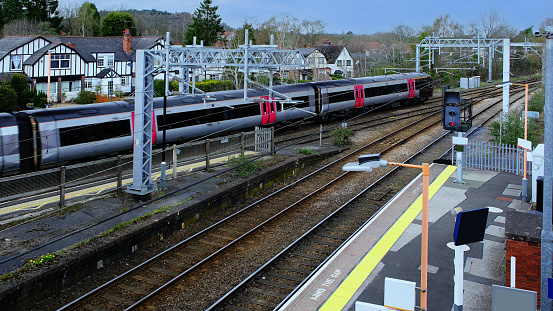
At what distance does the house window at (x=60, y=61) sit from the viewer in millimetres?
47094

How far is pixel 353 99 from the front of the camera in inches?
1296

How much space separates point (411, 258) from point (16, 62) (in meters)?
46.5

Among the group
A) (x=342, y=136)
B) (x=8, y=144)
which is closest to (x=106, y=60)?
(x=342, y=136)

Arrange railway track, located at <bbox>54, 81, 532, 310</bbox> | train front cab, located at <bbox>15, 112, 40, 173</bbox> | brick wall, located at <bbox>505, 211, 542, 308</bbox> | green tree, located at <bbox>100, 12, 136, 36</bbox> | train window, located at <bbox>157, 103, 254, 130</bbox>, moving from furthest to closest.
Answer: green tree, located at <bbox>100, 12, 136, 36</bbox>
train window, located at <bbox>157, 103, 254, 130</bbox>
train front cab, located at <bbox>15, 112, 40, 173</bbox>
railway track, located at <bbox>54, 81, 532, 310</bbox>
brick wall, located at <bbox>505, 211, 542, 308</bbox>

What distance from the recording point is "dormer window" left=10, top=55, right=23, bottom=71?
4716 centimetres

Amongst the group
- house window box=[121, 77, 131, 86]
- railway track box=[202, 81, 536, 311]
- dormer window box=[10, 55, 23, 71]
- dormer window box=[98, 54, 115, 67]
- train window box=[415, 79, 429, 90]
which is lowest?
railway track box=[202, 81, 536, 311]

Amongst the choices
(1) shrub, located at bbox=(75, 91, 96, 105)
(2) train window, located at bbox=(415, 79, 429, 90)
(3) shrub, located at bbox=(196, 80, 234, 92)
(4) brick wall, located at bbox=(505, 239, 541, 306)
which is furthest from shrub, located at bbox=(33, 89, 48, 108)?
(4) brick wall, located at bbox=(505, 239, 541, 306)

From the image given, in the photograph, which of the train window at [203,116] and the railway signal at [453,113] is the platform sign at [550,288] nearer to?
the railway signal at [453,113]

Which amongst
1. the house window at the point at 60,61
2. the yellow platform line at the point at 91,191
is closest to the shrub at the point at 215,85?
the house window at the point at 60,61

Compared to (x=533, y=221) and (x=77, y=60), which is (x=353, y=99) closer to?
(x=533, y=221)

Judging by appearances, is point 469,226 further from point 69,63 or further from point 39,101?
point 69,63

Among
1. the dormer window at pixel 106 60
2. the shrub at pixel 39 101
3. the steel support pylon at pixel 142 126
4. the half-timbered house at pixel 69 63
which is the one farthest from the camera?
the dormer window at pixel 106 60

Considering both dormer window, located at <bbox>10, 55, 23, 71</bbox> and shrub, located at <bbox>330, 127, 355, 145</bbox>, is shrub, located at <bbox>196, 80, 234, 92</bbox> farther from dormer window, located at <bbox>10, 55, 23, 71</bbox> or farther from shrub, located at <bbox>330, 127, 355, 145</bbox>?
shrub, located at <bbox>330, 127, 355, 145</bbox>

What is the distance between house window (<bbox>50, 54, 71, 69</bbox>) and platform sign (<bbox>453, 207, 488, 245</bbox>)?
4667cm
